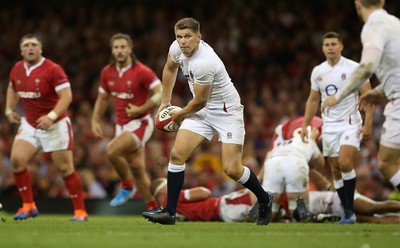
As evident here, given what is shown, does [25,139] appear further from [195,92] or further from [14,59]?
[14,59]

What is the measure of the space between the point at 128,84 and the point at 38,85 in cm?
173

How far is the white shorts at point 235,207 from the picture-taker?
1196 cm

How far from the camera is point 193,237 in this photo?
813 cm

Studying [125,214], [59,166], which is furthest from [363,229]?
[125,214]

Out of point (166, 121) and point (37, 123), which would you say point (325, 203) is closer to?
point (166, 121)

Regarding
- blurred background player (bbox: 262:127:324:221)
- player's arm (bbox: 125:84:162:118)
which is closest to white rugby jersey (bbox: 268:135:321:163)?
blurred background player (bbox: 262:127:324:221)

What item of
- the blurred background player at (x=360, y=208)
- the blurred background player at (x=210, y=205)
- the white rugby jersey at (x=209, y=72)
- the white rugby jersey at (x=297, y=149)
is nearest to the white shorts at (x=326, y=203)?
the blurred background player at (x=360, y=208)

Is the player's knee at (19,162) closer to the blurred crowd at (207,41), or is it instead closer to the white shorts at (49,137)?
the white shorts at (49,137)

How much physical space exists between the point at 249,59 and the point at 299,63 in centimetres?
132

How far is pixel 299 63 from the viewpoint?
65.7 ft

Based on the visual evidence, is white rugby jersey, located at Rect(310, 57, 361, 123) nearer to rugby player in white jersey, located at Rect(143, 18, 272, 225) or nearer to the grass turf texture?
rugby player in white jersey, located at Rect(143, 18, 272, 225)

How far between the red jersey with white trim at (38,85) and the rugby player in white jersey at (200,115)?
2.21m

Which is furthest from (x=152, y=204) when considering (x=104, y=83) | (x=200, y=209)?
(x=104, y=83)

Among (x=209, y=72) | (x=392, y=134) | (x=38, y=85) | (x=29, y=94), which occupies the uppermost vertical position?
(x=209, y=72)
